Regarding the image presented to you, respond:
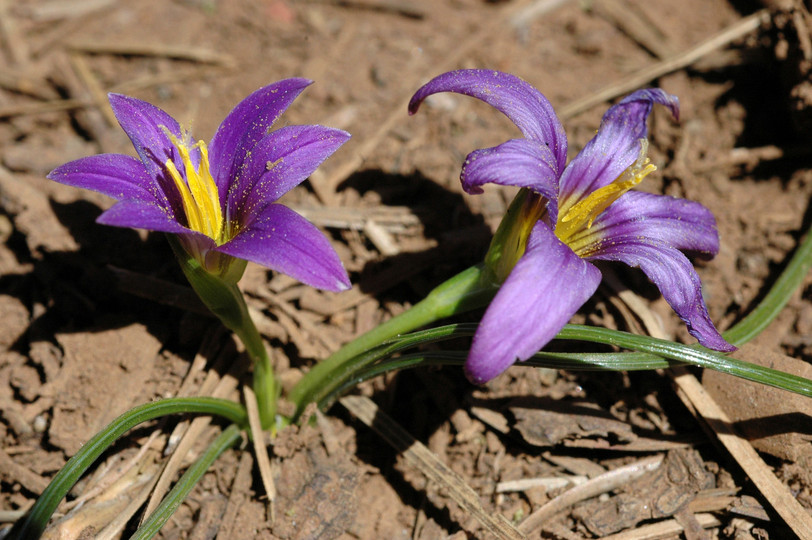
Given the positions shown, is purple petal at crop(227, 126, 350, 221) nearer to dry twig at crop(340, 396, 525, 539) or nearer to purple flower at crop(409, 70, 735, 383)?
purple flower at crop(409, 70, 735, 383)

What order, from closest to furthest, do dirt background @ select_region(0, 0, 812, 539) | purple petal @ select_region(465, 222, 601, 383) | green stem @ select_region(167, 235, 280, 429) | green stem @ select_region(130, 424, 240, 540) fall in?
purple petal @ select_region(465, 222, 601, 383) < green stem @ select_region(130, 424, 240, 540) < green stem @ select_region(167, 235, 280, 429) < dirt background @ select_region(0, 0, 812, 539)

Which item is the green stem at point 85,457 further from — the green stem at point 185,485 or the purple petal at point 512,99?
the purple petal at point 512,99

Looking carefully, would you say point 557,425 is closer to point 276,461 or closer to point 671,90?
point 276,461

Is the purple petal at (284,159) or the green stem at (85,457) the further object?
the purple petal at (284,159)

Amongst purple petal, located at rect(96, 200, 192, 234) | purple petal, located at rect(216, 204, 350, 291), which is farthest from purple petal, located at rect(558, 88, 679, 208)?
purple petal, located at rect(96, 200, 192, 234)

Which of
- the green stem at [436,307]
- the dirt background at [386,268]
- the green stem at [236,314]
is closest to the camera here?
the green stem at [236,314]

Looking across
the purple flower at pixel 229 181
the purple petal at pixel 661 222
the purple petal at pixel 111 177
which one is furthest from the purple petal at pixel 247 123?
the purple petal at pixel 661 222
